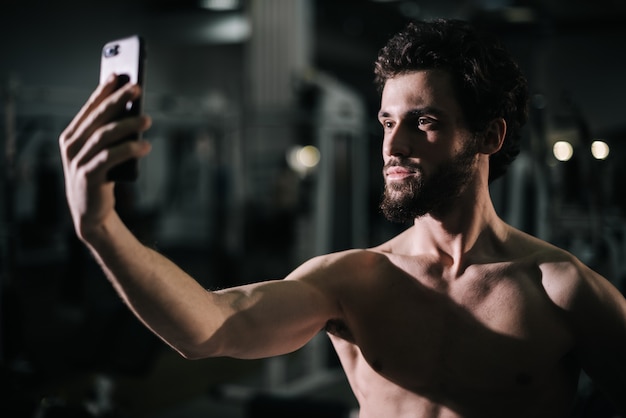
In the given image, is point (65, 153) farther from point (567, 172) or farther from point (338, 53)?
point (338, 53)

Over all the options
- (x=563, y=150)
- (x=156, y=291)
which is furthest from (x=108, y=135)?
(x=563, y=150)

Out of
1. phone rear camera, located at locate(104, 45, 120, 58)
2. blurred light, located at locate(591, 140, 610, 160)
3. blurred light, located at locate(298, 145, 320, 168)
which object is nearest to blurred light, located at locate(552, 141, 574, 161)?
blurred light, located at locate(591, 140, 610, 160)

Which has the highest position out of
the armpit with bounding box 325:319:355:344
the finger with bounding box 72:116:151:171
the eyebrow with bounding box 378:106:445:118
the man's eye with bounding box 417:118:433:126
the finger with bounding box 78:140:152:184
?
the eyebrow with bounding box 378:106:445:118

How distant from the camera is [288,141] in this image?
5.13 m

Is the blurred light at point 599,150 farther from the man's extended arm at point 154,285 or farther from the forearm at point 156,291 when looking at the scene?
the forearm at point 156,291

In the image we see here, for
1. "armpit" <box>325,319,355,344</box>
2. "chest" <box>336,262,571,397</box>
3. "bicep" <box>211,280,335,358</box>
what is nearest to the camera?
"bicep" <box>211,280,335,358</box>

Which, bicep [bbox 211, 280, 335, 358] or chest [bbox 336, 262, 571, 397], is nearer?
bicep [bbox 211, 280, 335, 358]

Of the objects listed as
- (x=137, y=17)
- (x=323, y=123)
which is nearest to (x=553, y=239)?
(x=323, y=123)

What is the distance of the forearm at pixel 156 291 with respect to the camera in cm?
86

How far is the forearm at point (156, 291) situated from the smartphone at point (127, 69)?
0.06 metres

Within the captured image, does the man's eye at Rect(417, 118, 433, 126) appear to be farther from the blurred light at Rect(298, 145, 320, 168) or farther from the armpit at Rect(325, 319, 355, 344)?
the blurred light at Rect(298, 145, 320, 168)

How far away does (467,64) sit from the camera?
1198 millimetres

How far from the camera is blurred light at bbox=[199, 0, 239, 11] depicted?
9039 millimetres

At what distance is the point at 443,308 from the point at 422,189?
10.0 inches
